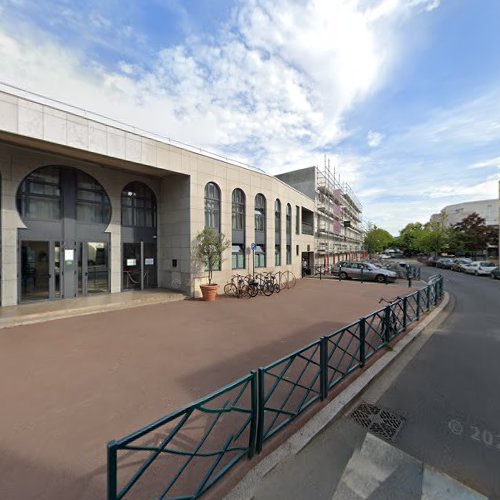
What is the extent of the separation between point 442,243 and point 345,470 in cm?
4736

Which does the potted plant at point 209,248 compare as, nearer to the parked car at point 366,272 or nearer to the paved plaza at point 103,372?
the paved plaza at point 103,372

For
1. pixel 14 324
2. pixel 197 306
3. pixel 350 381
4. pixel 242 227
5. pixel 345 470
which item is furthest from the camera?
pixel 242 227

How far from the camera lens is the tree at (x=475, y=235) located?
3359cm

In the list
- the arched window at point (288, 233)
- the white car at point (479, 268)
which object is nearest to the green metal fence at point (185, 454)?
the arched window at point (288, 233)

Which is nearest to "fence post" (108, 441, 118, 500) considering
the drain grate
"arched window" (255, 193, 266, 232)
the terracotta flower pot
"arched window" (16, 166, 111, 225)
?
the drain grate

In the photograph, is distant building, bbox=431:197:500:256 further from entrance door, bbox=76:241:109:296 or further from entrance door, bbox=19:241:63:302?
entrance door, bbox=19:241:63:302

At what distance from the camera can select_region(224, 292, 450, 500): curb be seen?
2.31 m

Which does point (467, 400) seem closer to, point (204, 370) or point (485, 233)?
point (204, 370)

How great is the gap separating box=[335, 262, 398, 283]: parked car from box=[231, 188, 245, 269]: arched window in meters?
8.45

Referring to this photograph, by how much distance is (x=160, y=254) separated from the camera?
41.6 ft

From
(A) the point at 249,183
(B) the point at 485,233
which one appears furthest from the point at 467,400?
(B) the point at 485,233

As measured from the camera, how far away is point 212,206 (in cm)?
1258

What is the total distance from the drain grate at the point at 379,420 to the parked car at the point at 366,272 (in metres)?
15.6

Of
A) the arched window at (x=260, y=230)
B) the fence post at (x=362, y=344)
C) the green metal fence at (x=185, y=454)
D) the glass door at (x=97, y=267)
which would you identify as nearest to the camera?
the green metal fence at (x=185, y=454)
